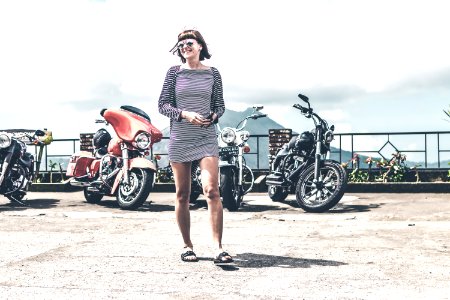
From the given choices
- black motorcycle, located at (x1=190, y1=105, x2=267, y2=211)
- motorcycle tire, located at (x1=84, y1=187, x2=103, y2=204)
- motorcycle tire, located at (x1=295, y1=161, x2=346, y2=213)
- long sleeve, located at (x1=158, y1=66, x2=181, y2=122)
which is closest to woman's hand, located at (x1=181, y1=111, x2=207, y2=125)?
long sleeve, located at (x1=158, y1=66, x2=181, y2=122)

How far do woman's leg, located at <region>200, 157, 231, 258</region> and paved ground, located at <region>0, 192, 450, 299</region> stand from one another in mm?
243

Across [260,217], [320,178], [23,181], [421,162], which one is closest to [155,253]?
[260,217]

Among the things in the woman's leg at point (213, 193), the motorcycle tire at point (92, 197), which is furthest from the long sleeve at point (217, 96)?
the motorcycle tire at point (92, 197)

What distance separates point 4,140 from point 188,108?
20.9 ft

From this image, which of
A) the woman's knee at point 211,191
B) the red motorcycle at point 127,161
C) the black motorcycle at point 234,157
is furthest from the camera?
the red motorcycle at point 127,161

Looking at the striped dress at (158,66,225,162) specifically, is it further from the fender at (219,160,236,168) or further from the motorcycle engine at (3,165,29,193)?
the motorcycle engine at (3,165,29,193)

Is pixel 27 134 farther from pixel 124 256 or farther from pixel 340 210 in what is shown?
pixel 124 256

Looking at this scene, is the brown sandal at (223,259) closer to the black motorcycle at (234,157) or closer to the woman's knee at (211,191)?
the woman's knee at (211,191)

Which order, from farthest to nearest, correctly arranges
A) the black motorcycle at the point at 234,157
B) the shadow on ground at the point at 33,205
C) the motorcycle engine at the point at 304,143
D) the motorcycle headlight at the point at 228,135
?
the shadow on ground at the point at 33,205, the motorcycle engine at the point at 304,143, the motorcycle headlight at the point at 228,135, the black motorcycle at the point at 234,157

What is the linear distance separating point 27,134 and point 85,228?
427 cm

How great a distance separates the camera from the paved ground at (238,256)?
12.8ft

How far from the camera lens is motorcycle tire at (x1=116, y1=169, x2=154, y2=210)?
29.7ft

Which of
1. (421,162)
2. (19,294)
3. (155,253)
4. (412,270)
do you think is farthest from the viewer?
(421,162)

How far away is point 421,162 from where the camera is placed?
15.6 m
